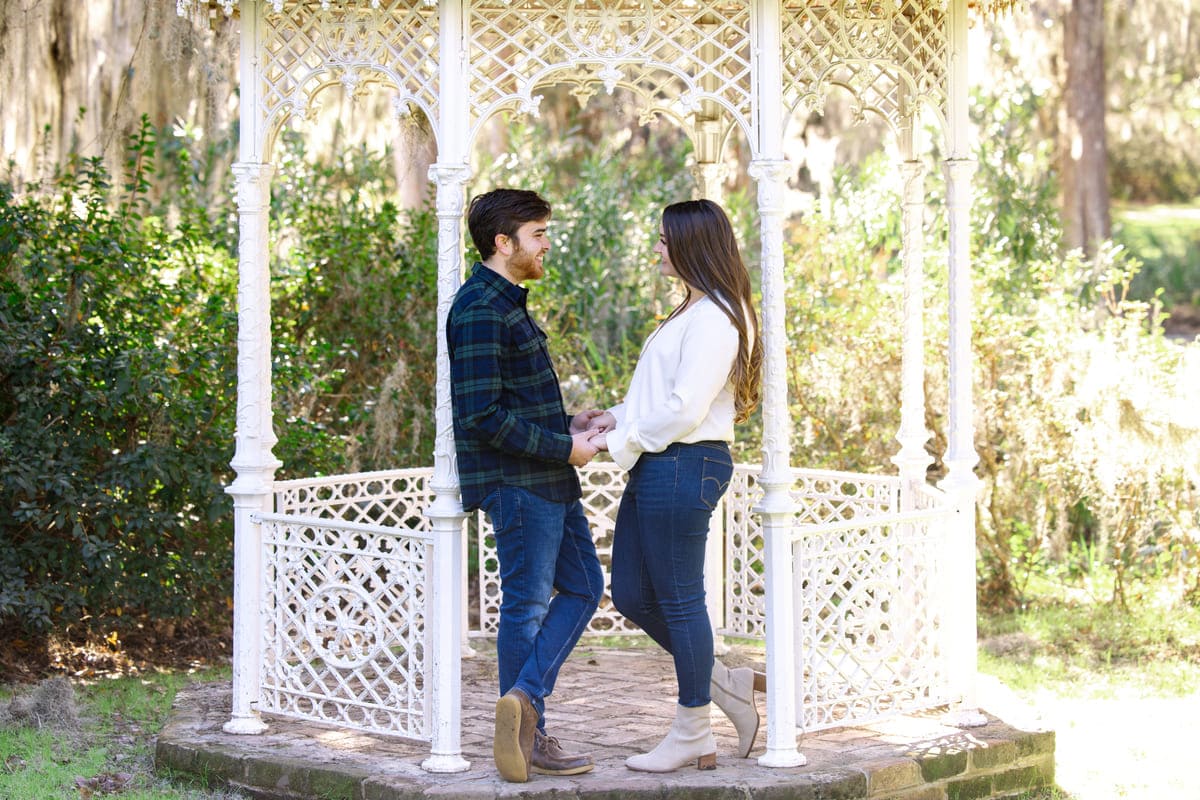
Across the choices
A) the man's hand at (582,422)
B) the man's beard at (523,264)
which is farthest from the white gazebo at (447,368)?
the man's hand at (582,422)

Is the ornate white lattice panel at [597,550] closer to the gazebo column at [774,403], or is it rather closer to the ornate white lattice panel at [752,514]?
the ornate white lattice panel at [752,514]

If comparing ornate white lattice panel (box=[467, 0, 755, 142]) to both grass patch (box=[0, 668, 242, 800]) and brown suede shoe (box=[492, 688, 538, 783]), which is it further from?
grass patch (box=[0, 668, 242, 800])

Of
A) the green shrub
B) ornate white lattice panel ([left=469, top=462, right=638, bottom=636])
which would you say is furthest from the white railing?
the green shrub

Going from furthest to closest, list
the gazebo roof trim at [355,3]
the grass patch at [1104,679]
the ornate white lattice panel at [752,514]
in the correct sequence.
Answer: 1. the ornate white lattice panel at [752,514]
2. the grass patch at [1104,679]
3. the gazebo roof trim at [355,3]

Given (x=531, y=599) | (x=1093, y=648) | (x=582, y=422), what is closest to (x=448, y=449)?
(x=582, y=422)

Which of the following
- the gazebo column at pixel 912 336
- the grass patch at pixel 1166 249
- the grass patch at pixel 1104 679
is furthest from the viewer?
the grass patch at pixel 1166 249

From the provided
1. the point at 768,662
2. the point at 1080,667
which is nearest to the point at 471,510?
the point at 768,662

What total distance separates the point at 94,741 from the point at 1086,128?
10810 millimetres

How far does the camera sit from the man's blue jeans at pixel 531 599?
4.78 m

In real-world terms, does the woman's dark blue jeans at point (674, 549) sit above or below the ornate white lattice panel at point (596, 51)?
below

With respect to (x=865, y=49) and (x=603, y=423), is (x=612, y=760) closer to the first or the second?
(x=603, y=423)

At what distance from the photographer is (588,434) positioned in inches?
190

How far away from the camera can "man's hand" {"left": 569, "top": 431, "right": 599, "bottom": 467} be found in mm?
4750

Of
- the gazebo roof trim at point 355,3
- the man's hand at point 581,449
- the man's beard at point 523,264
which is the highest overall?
the gazebo roof trim at point 355,3
